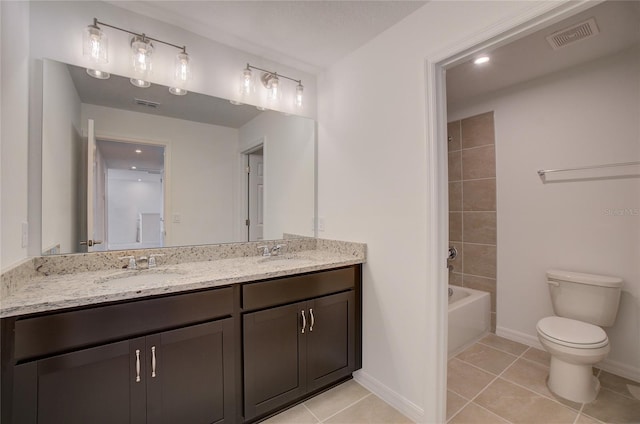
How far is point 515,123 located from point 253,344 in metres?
2.88

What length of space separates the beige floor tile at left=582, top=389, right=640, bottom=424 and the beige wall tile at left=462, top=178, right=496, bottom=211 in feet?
5.10

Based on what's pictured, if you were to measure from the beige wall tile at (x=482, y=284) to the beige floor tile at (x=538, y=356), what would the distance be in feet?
1.40

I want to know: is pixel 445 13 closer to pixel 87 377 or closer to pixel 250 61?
pixel 250 61

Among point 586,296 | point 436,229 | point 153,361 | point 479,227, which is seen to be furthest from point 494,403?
point 153,361

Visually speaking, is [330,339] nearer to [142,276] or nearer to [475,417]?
[475,417]

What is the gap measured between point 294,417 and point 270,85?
7.31 ft

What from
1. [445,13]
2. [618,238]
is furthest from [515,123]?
[445,13]

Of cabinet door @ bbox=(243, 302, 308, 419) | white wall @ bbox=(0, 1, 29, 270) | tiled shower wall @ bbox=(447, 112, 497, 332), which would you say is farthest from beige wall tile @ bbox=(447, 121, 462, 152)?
white wall @ bbox=(0, 1, 29, 270)

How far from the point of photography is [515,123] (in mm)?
2561

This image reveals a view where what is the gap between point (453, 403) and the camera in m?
1.74

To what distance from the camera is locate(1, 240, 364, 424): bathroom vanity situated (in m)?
1.02

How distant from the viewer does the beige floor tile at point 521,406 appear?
1.61 m

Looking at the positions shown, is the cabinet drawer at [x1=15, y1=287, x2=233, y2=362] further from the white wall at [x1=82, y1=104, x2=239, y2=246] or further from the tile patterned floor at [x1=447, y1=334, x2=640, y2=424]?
the tile patterned floor at [x1=447, y1=334, x2=640, y2=424]

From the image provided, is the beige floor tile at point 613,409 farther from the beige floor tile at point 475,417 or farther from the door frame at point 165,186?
the door frame at point 165,186
